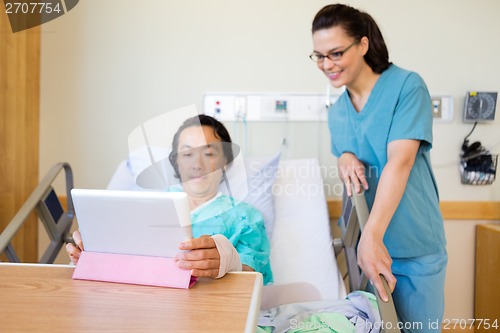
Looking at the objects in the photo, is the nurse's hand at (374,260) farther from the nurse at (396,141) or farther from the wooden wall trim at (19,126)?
the wooden wall trim at (19,126)

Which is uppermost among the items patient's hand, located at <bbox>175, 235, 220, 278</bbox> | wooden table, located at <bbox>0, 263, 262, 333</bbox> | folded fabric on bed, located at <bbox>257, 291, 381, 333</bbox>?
patient's hand, located at <bbox>175, 235, 220, 278</bbox>

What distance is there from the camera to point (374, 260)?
1258mm

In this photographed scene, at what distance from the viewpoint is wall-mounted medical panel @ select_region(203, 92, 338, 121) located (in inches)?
89.4

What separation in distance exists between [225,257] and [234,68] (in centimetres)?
142

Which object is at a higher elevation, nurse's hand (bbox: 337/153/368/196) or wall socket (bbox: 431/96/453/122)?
wall socket (bbox: 431/96/453/122)

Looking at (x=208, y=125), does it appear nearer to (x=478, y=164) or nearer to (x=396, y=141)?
(x=396, y=141)

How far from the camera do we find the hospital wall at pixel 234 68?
2.24 meters

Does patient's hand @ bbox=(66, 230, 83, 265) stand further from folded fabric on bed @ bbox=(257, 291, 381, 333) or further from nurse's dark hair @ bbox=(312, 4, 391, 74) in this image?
nurse's dark hair @ bbox=(312, 4, 391, 74)

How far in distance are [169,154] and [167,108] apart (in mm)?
977

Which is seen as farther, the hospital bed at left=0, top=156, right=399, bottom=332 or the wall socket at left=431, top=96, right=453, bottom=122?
the wall socket at left=431, top=96, right=453, bottom=122

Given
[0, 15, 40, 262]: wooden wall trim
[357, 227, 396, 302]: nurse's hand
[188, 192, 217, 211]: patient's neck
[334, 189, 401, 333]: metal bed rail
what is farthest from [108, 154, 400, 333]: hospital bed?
[0, 15, 40, 262]: wooden wall trim

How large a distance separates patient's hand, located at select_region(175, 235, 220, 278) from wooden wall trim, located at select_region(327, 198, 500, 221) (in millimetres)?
1557

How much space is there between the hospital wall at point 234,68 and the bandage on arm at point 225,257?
125 centimetres

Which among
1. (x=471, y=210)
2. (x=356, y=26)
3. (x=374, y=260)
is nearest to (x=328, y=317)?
(x=374, y=260)
